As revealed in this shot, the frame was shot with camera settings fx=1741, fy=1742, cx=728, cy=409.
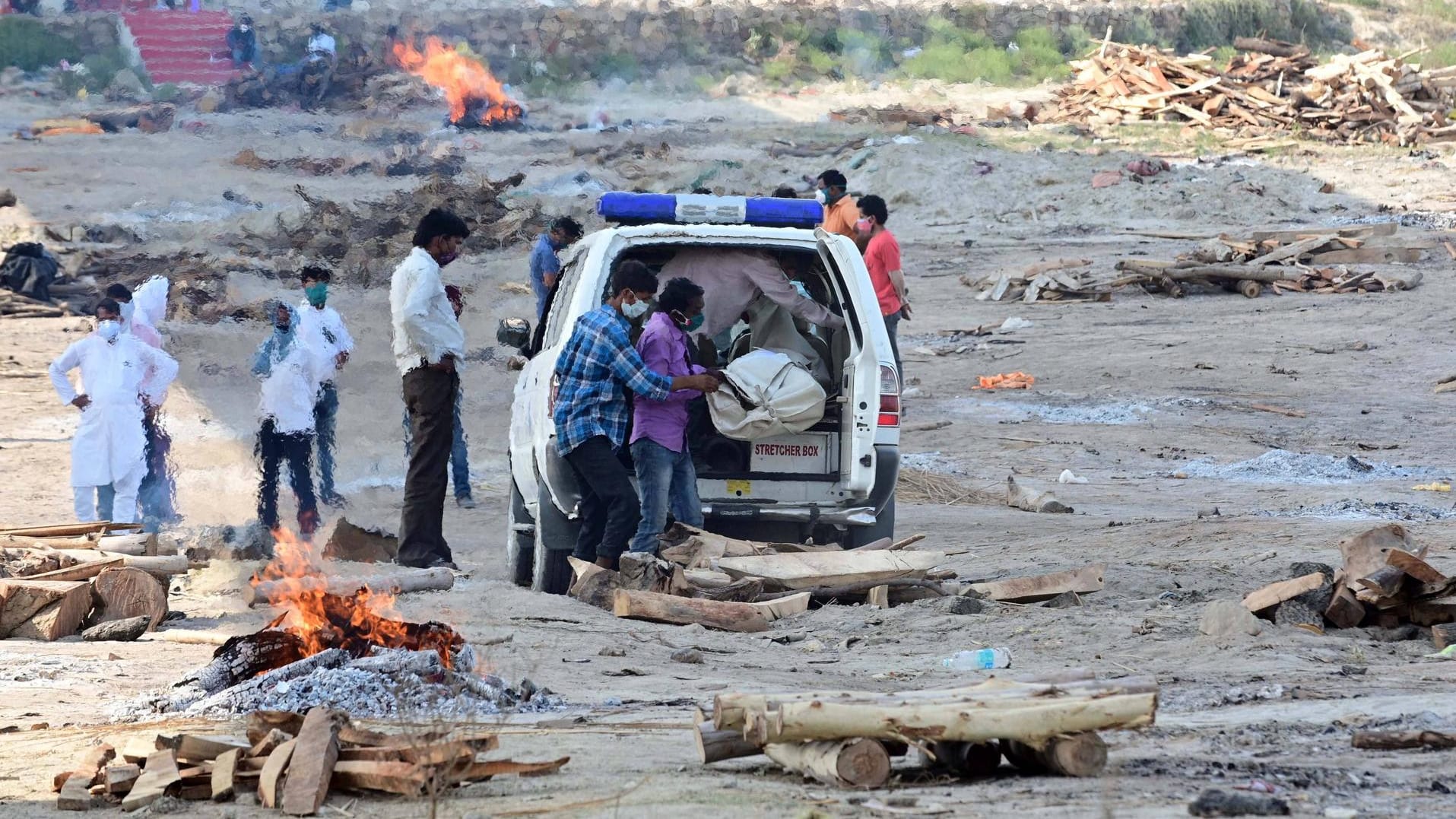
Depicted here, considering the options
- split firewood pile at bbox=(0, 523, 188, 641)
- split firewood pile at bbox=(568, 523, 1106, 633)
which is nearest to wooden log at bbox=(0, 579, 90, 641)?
split firewood pile at bbox=(0, 523, 188, 641)

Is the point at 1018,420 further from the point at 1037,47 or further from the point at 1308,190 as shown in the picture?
the point at 1037,47

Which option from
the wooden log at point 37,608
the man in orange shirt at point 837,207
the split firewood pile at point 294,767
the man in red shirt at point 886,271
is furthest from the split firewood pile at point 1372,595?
the man in orange shirt at point 837,207

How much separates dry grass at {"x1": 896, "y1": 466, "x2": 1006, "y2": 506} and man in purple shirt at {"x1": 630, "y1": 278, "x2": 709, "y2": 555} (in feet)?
12.5

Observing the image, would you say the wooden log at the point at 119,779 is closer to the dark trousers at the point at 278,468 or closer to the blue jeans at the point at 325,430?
the dark trousers at the point at 278,468

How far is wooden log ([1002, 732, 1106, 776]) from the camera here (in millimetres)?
4523

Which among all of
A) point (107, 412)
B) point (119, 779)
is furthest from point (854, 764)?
point (107, 412)

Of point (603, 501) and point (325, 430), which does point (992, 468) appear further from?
point (603, 501)

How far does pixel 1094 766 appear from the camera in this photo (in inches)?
180

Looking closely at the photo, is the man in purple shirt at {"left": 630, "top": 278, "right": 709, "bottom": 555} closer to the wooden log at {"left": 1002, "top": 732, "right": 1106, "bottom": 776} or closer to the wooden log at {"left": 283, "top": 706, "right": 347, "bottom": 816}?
the wooden log at {"left": 283, "top": 706, "right": 347, "bottom": 816}

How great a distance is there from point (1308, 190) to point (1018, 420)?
1412 centimetres

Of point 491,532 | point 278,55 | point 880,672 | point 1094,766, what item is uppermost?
point 278,55

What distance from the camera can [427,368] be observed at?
32.3ft

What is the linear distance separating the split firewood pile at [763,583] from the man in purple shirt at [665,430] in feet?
0.44

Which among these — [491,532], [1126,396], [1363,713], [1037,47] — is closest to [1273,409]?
[1126,396]
